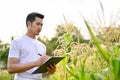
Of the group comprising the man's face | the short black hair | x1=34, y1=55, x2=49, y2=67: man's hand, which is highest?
the short black hair

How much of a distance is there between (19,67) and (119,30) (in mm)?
1235

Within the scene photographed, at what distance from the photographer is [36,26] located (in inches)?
165

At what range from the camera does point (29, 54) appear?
4152 millimetres

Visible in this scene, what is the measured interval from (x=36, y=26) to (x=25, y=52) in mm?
281

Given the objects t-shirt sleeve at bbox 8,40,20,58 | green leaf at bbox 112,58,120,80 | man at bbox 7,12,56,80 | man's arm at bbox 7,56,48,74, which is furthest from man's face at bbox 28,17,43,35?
green leaf at bbox 112,58,120,80

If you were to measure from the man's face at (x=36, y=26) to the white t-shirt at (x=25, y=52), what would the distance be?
0.09 m

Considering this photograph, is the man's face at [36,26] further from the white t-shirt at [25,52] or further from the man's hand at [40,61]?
the man's hand at [40,61]

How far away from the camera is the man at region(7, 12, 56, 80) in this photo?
3.97 meters

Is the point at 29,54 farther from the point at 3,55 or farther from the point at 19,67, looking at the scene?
the point at 3,55

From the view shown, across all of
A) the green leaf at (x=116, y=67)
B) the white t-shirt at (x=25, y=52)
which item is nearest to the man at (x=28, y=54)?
the white t-shirt at (x=25, y=52)

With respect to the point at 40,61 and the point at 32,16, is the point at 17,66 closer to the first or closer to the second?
the point at 40,61

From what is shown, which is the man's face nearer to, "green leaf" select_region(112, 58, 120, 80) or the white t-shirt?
the white t-shirt

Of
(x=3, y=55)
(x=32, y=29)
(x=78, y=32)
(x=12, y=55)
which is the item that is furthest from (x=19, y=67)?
(x=3, y=55)

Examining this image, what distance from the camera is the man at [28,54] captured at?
397 cm
